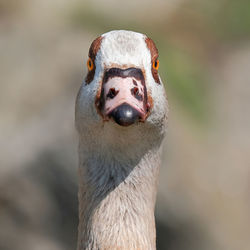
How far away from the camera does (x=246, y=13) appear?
7.89m

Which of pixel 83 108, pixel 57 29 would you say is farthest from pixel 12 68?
pixel 83 108

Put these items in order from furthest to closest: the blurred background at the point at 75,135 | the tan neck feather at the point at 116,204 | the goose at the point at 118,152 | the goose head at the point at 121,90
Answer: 1. the blurred background at the point at 75,135
2. the tan neck feather at the point at 116,204
3. the goose at the point at 118,152
4. the goose head at the point at 121,90

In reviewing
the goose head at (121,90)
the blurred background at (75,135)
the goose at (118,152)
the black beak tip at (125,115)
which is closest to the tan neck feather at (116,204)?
the goose at (118,152)

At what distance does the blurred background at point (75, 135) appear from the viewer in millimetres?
5859

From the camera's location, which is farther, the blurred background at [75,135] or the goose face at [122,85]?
the blurred background at [75,135]

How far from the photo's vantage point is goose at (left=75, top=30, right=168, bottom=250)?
315cm

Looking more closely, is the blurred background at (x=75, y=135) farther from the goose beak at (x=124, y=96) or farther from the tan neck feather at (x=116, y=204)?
the goose beak at (x=124, y=96)

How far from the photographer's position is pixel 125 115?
9.17 ft

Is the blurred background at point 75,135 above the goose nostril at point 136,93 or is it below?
above

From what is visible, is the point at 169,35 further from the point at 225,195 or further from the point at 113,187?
the point at 113,187

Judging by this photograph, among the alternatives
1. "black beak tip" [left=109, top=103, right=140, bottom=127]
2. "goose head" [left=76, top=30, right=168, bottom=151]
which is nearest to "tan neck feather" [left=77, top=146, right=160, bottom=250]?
"goose head" [left=76, top=30, right=168, bottom=151]

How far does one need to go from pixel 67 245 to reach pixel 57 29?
2.47 meters

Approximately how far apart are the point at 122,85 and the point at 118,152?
17.3 inches

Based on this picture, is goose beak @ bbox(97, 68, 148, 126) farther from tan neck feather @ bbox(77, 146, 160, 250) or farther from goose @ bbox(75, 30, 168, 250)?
tan neck feather @ bbox(77, 146, 160, 250)
